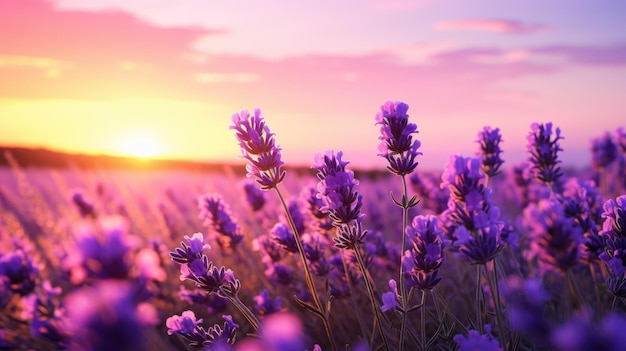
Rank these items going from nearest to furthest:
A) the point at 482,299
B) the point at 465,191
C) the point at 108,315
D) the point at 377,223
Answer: the point at 108,315 < the point at 465,191 < the point at 482,299 < the point at 377,223

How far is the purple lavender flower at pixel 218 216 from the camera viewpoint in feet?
9.95

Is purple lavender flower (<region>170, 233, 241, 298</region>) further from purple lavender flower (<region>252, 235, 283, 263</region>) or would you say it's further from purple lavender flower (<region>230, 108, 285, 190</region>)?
purple lavender flower (<region>252, 235, 283, 263</region>)

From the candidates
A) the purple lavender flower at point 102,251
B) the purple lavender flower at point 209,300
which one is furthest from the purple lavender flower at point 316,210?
the purple lavender flower at point 102,251

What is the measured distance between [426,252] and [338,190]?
407 mm

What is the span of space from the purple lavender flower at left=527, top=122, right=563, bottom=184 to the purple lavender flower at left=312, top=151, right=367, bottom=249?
140 cm

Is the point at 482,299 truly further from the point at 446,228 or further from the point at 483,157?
the point at 483,157

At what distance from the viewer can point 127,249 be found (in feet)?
3.53

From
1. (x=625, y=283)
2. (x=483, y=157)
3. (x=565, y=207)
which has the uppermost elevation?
(x=483, y=157)

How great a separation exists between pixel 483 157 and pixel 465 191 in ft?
4.36

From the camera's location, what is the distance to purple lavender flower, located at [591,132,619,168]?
495 cm

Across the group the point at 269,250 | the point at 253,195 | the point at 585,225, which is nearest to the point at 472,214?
the point at 585,225

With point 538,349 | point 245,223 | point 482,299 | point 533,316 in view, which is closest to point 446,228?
point 482,299

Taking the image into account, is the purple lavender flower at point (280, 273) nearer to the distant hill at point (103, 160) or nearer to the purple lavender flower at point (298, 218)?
the purple lavender flower at point (298, 218)

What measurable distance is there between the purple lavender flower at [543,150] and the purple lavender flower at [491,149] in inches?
8.9
